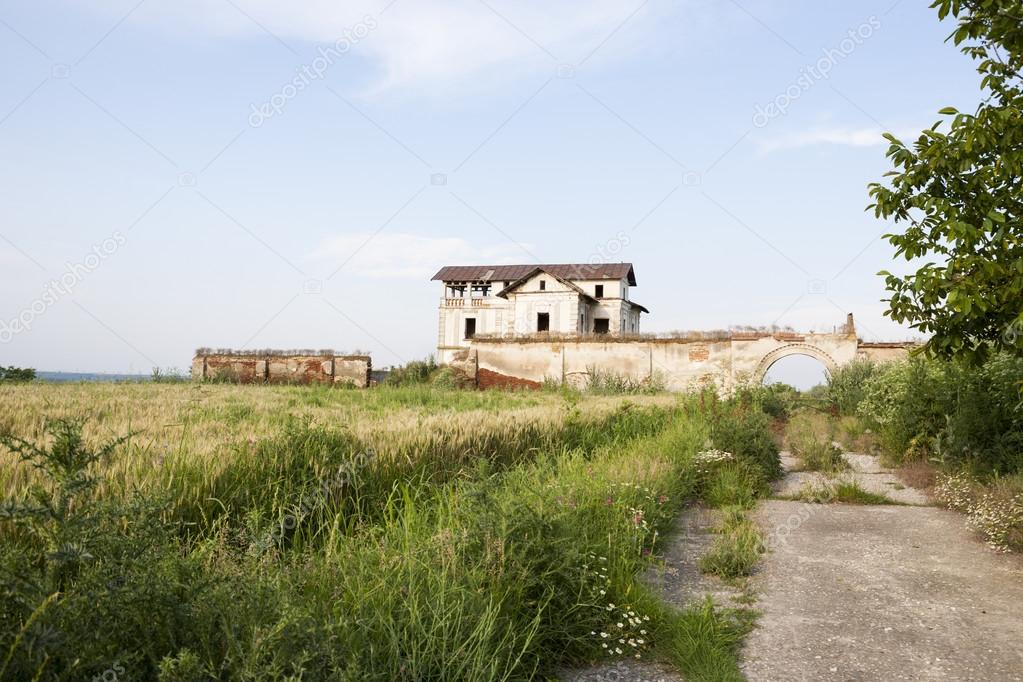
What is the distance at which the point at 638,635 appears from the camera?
4398 millimetres

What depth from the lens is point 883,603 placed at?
17.4 feet

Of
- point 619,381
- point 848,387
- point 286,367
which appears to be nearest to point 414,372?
point 286,367

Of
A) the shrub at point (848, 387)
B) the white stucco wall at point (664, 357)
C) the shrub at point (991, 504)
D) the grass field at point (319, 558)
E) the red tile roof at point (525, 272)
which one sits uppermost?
the red tile roof at point (525, 272)

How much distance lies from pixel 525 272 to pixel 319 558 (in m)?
49.7

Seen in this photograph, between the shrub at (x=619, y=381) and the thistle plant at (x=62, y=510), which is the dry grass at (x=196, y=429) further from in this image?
the shrub at (x=619, y=381)

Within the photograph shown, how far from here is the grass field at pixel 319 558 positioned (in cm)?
249

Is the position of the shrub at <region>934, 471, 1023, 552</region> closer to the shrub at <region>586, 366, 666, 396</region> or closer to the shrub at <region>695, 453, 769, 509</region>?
the shrub at <region>695, 453, 769, 509</region>

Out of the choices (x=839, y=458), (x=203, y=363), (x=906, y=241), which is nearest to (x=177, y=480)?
(x=906, y=241)

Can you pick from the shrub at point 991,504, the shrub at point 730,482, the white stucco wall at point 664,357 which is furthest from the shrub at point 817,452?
the white stucco wall at point 664,357

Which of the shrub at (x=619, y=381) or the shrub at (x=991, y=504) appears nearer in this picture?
the shrub at (x=991, y=504)

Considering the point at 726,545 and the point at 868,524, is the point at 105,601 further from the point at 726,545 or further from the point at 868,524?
the point at 868,524

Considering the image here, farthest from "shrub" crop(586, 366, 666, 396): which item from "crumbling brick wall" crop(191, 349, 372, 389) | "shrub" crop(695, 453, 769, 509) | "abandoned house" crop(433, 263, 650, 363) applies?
"shrub" crop(695, 453, 769, 509)

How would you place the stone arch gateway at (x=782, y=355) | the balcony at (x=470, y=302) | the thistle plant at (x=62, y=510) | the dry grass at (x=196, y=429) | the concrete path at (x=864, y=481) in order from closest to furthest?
the thistle plant at (x=62, y=510) < the dry grass at (x=196, y=429) < the concrete path at (x=864, y=481) < the stone arch gateway at (x=782, y=355) < the balcony at (x=470, y=302)

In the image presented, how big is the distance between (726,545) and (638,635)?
1.99 metres
